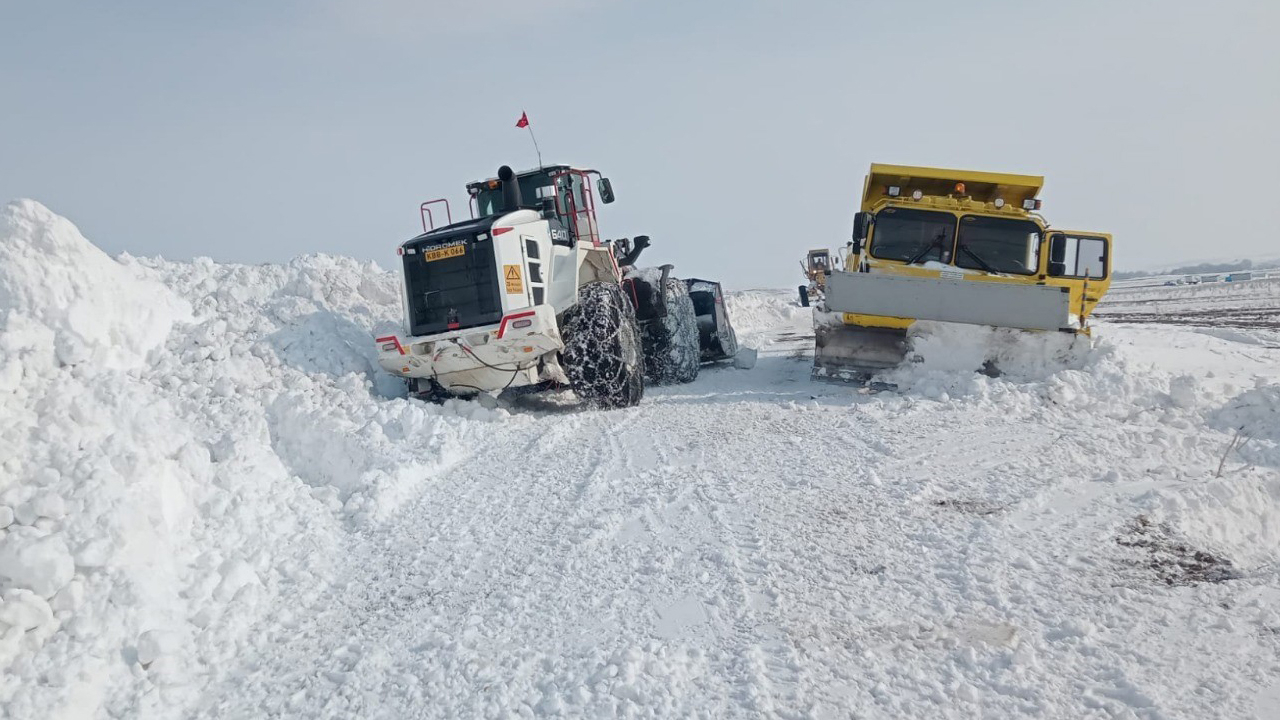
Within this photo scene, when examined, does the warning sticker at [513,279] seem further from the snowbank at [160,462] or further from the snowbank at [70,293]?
the snowbank at [70,293]

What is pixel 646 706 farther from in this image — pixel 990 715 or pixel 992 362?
pixel 992 362

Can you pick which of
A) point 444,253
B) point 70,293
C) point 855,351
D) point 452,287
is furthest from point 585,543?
point 855,351

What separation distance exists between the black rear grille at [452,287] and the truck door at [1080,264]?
6.41m

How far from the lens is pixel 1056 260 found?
9531mm

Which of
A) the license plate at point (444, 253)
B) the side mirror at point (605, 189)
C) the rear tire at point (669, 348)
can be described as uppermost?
the side mirror at point (605, 189)

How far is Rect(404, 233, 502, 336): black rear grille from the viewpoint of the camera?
26.8 feet

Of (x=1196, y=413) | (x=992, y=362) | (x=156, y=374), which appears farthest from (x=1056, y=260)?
(x=156, y=374)

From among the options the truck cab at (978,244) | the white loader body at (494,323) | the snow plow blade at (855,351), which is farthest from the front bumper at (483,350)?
the truck cab at (978,244)

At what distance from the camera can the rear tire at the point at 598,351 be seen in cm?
854

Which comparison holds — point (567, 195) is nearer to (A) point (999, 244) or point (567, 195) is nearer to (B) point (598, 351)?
(B) point (598, 351)

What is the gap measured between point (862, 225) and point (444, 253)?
4954 mm

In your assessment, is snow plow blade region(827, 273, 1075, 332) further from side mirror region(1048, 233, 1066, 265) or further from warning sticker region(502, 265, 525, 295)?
warning sticker region(502, 265, 525, 295)

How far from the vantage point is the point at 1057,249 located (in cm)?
955

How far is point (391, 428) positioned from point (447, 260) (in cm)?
205
